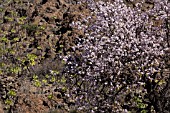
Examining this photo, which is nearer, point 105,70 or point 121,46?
point 121,46

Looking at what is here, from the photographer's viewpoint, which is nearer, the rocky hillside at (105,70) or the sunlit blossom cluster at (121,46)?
the sunlit blossom cluster at (121,46)

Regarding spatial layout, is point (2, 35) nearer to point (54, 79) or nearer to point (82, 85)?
point (54, 79)

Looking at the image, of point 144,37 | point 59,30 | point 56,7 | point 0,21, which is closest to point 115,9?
point 144,37

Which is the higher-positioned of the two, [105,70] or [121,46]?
[121,46]

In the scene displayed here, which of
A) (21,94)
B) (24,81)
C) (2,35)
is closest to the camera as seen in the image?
(21,94)

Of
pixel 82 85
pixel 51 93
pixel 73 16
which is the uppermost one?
pixel 73 16

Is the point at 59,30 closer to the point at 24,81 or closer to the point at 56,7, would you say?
the point at 56,7

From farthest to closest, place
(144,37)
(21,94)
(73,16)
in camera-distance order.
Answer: (73,16) → (21,94) → (144,37)

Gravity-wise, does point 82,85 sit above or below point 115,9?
below

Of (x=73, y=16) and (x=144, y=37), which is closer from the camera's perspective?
(x=144, y=37)

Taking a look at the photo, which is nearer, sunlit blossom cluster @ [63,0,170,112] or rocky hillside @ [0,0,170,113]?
sunlit blossom cluster @ [63,0,170,112]
